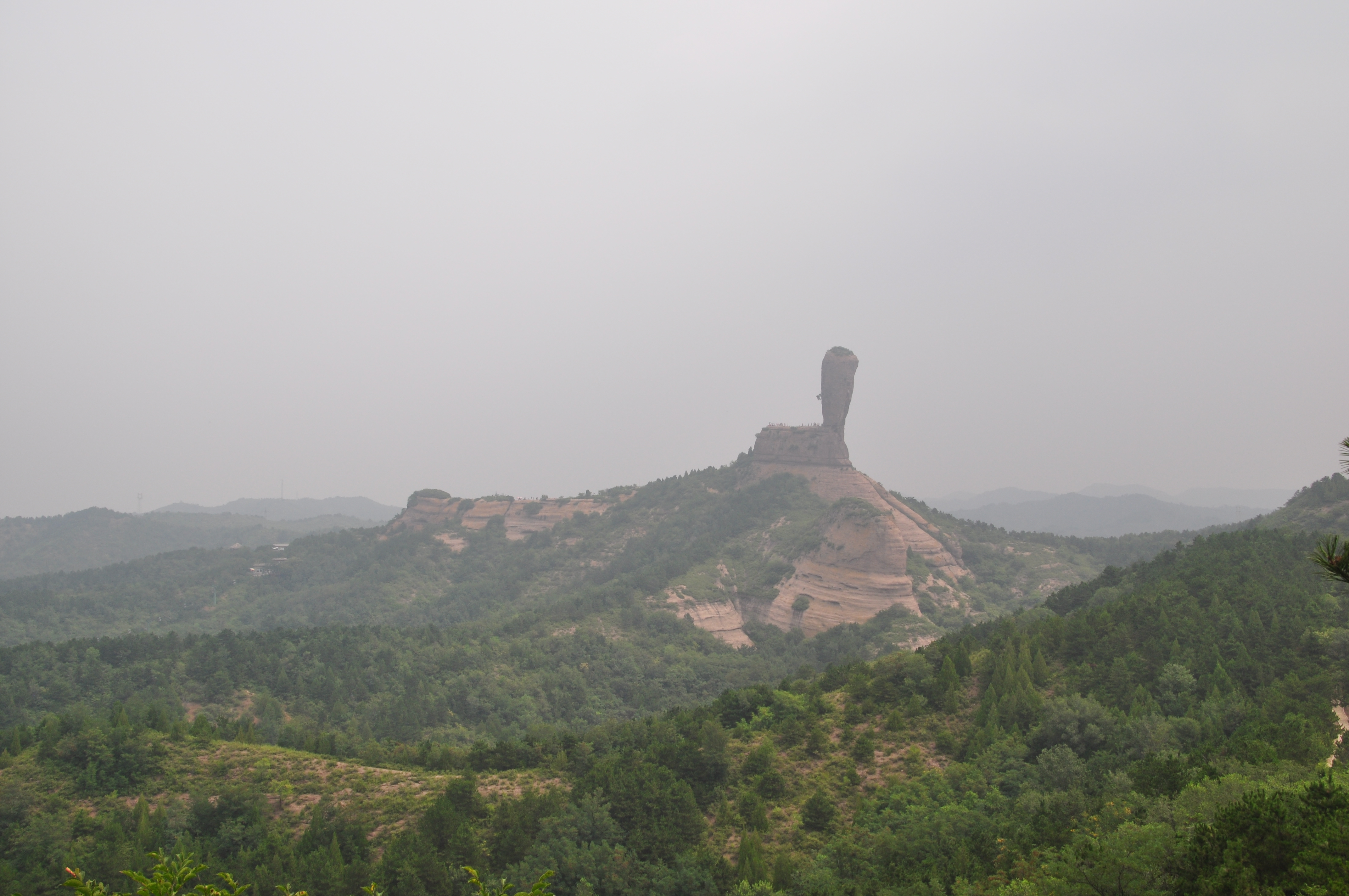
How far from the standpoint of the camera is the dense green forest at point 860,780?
793 inches

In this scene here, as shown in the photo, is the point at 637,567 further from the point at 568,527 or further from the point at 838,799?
the point at 838,799

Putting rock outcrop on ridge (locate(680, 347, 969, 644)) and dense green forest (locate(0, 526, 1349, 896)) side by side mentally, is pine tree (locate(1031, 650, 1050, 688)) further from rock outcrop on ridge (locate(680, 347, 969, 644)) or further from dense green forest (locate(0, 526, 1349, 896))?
rock outcrop on ridge (locate(680, 347, 969, 644))

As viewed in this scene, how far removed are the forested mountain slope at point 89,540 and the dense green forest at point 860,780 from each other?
141 meters

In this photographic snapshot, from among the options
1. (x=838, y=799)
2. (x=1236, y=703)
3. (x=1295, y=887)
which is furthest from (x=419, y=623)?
(x=1295, y=887)

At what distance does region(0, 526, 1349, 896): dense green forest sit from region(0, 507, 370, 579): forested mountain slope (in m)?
141

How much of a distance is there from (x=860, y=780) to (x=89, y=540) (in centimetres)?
20672

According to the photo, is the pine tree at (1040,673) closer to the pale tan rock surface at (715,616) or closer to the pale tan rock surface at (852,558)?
the pale tan rock surface at (852,558)

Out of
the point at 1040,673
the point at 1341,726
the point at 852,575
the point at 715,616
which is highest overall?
the point at 1341,726

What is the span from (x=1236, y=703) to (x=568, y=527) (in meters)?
110

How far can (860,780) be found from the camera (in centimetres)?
3331

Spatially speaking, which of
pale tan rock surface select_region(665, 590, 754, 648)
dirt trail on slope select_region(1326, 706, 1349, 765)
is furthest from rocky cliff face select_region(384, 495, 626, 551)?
dirt trail on slope select_region(1326, 706, 1349, 765)

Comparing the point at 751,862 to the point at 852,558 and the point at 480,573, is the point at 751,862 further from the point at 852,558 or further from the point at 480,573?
the point at 480,573

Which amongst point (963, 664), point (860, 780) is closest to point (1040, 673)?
point (963, 664)

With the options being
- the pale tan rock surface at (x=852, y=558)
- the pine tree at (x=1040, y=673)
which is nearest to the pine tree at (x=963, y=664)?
the pine tree at (x=1040, y=673)
